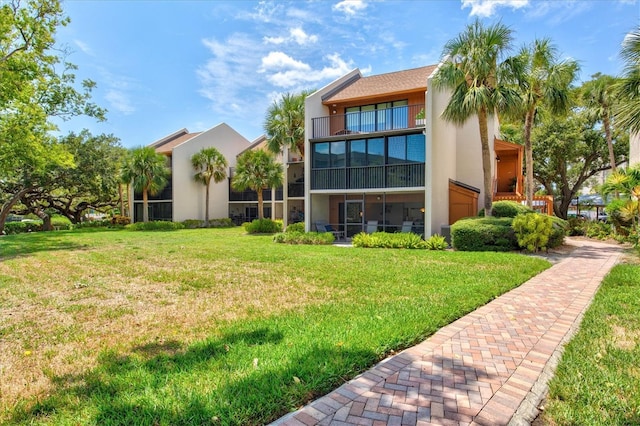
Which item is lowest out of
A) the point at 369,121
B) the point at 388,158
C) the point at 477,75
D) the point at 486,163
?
the point at 486,163

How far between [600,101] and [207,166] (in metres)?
30.0

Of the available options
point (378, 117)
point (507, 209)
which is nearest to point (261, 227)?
point (378, 117)

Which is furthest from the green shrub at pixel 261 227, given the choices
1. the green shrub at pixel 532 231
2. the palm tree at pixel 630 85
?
the palm tree at pixel 630 85

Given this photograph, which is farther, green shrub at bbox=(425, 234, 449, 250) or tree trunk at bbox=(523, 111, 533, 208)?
tree trunk at bbox=(523, 111, 533, 208)

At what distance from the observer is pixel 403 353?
3871 mm

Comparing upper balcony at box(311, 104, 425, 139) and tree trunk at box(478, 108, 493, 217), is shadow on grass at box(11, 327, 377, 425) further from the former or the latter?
upper balcony at box(311, 104, 425, 139)

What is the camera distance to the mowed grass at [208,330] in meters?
2.87

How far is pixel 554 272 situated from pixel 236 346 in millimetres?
8576

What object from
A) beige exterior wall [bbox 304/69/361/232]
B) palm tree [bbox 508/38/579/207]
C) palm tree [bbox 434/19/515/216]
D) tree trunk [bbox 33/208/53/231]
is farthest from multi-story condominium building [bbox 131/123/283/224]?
palm tree [bbox 508/38/579/207]

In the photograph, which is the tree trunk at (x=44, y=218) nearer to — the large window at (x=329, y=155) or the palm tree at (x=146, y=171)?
the palm tree at (x=146, y=171)

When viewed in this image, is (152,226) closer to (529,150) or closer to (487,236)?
(487,236)

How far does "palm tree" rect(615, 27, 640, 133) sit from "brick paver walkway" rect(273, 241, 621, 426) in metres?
6.62

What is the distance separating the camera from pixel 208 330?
4648mm

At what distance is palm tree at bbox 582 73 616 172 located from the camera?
21.5 meters
